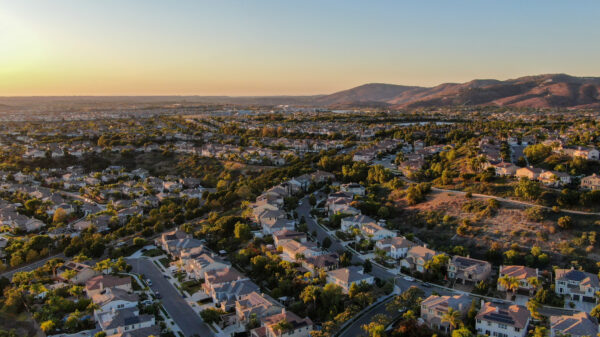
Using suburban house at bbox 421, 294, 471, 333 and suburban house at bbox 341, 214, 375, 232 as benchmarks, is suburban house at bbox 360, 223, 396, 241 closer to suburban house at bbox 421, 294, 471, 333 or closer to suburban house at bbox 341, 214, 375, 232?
suburban house at bbox 341, 214, 375, 232

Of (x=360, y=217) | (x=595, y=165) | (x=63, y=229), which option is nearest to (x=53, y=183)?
(x=63, y=229)

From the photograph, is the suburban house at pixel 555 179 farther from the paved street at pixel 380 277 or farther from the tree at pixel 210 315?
the tree at pixel 210 315

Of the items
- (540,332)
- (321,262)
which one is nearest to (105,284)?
(321,262)

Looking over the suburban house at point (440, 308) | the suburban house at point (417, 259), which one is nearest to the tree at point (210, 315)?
the suburban house at point (440, 308)

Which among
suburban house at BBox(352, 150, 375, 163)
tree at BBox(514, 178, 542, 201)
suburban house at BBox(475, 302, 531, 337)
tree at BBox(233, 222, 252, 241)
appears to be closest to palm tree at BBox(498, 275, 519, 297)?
suburban house at BBox(475, 302, 531, 337)

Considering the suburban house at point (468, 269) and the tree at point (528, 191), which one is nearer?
the suburban house at point (468, 269)

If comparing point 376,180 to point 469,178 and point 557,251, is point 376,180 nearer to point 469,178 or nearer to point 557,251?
point 469,178

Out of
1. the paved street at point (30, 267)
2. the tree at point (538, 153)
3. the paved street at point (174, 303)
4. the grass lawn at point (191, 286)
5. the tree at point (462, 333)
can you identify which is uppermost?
the tree at point (538, 153)
